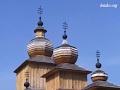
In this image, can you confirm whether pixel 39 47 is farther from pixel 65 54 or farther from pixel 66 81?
pixel 66 81

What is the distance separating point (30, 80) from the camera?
29.6m

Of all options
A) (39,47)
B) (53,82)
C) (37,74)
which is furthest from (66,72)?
(39,47)

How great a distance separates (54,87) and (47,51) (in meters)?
5.77

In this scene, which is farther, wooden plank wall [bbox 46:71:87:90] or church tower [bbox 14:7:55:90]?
church tower [bbox 14:7:55:90]

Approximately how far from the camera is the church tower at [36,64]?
2964 cm

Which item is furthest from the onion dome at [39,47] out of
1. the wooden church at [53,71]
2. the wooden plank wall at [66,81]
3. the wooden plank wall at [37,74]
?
the wooden plank wall at [66,81]

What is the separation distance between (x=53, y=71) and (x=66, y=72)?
865mm

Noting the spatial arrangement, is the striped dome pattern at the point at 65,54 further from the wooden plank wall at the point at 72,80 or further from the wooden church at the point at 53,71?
the wooden plank wall at the point at 72,80

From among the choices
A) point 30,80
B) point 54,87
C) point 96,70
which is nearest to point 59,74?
point 54,87

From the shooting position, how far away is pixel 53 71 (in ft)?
86.0

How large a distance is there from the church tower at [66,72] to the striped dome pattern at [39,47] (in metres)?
3.08

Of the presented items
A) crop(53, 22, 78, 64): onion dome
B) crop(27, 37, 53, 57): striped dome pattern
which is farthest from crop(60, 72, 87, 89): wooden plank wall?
crop(27, 37, 53, 57): striped dome pattern

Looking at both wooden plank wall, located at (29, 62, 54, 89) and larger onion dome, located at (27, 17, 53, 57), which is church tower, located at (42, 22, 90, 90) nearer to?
wooden plank wall, located at (29, 62, 54, 89)

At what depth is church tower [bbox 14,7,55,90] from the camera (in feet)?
97.2
